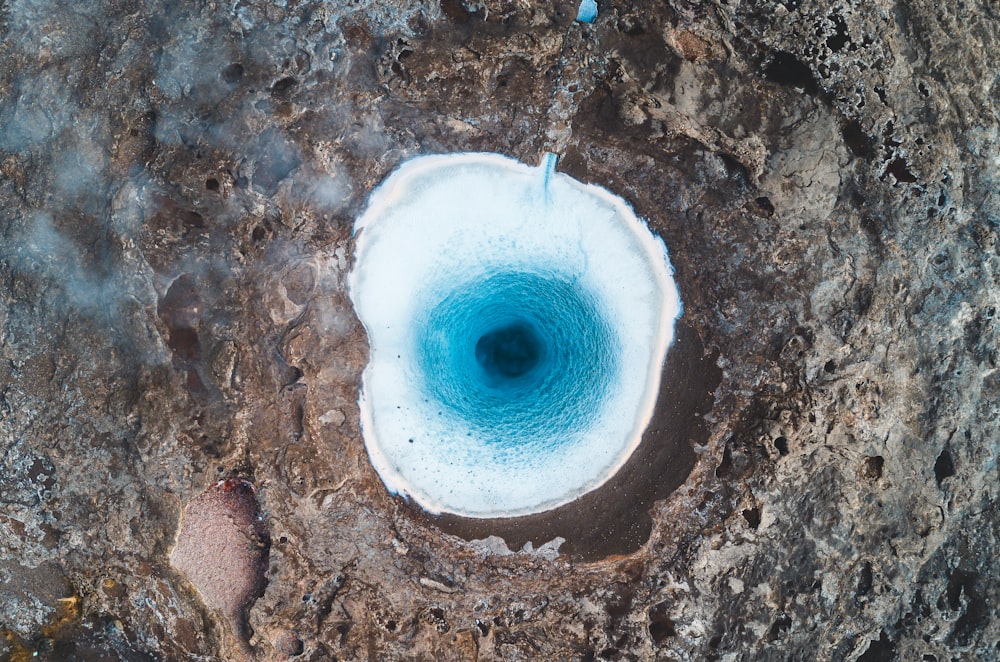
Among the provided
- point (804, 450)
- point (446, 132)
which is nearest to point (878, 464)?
point (804, 450)

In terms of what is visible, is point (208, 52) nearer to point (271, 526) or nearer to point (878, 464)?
point (271, 526)

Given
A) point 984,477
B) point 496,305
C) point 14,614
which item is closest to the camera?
point 984,477

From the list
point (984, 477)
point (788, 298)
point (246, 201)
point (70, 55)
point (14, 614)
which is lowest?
point (14, 614)

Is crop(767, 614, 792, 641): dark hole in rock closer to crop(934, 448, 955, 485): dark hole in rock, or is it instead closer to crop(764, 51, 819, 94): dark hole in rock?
crop(934, 448, 955, 485): dark hole in rock

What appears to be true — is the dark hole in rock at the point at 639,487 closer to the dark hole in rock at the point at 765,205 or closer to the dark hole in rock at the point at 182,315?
A: the dark hole in rock at the point at 765,205

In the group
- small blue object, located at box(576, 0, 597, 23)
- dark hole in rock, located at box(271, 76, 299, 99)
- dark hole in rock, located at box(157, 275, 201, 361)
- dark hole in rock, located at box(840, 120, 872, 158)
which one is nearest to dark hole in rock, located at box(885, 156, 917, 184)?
dark hole in rock, located at box(840, 120, 872, 158)

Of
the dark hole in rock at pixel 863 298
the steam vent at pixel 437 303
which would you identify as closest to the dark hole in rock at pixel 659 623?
the steam vent at pixel 437 303
